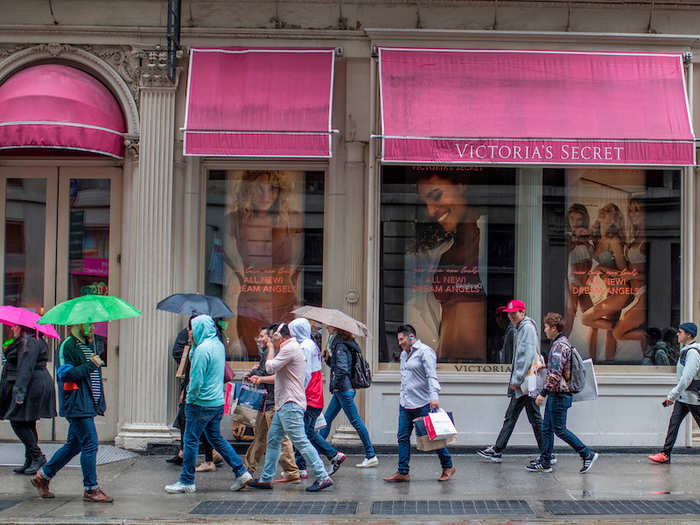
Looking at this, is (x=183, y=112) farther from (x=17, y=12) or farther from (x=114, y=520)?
(x=114, y=520)

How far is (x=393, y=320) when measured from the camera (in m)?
11.5

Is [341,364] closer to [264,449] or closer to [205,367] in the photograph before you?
[264,449]

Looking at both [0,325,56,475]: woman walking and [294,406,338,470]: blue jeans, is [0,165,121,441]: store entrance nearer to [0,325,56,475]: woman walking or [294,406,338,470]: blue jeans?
[0,325,56,475]: woman walking

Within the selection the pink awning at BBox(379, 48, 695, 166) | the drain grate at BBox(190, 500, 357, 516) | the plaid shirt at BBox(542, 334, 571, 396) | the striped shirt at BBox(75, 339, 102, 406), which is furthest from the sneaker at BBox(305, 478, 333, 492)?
the pink awning at BBox(379, 48, 695, 166)

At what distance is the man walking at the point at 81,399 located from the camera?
8.30 metres

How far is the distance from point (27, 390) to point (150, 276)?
2303 mm

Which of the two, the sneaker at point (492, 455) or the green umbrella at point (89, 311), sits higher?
the green umbrella at point (89, 311)

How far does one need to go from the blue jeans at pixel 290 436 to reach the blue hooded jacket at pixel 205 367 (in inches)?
24.7

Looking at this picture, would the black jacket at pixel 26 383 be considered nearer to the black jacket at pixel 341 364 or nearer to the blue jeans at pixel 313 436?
the blue jeans at pixel 313 436

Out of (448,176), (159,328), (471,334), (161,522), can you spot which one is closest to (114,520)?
(161,522)

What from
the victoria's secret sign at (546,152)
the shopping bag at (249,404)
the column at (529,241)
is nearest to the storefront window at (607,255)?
the column at (529,241)

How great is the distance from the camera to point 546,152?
1073 cm

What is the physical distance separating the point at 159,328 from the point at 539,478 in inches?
204

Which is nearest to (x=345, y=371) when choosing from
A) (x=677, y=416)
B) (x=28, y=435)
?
(x=28, y=435)
